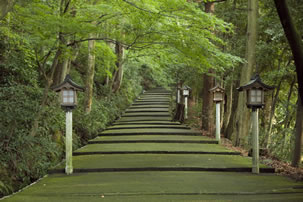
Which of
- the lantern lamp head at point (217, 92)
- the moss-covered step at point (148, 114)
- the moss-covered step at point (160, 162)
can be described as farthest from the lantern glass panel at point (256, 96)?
the moss-covered step at point (148, 114)

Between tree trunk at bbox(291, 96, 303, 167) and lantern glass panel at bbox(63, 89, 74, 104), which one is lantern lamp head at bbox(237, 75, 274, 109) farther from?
lantern glass panel at bbox(63, 89, 74, 104)

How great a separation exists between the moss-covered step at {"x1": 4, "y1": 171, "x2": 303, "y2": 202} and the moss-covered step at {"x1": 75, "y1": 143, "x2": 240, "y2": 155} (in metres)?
2.24

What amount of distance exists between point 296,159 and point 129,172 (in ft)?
15.0

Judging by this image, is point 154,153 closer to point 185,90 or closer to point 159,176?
point 159,176

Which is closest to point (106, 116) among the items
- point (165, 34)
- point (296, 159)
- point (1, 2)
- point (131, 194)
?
point (165, 34)

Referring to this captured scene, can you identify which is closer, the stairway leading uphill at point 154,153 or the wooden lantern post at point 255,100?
the wooden lantern post at point 255,100

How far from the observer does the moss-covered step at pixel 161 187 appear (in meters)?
4.71

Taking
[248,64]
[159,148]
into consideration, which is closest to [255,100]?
[159,148]

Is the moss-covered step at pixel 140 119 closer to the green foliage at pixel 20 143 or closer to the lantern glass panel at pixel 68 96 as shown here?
the green foliage at pixel 20 143

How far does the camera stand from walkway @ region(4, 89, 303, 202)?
484 cm

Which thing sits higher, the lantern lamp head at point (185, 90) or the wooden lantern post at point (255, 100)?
the lantern lamp head at point (185, 90)

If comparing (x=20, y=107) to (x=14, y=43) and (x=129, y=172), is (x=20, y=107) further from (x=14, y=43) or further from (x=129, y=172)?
(x=129, y=172)

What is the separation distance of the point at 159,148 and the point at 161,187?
3.77m

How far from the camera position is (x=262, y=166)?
6945 mm
